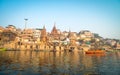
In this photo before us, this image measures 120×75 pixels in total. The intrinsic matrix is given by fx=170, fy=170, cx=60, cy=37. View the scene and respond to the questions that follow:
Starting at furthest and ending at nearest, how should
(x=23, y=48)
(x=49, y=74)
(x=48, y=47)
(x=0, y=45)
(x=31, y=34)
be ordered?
(x=31, y=34)
(x=48, y=47)
(x=23, y=48)
(x=0, y=45)
(x=49, y=74)

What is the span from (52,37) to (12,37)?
4612 cm

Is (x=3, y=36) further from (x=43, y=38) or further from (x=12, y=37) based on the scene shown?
(x=43, y=38)

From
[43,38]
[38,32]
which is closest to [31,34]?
[38,32]

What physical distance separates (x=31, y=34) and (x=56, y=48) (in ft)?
141

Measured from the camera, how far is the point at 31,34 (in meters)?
181

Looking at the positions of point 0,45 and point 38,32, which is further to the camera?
point 38,32

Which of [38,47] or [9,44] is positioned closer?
[9,44]

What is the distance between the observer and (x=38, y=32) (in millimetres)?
191750

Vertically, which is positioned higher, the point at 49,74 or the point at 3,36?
the point at 3,36

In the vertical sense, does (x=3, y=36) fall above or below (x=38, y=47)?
above

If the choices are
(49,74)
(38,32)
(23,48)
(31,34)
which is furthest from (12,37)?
(49,74)

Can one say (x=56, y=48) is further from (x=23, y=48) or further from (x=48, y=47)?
(x=23, y=48)

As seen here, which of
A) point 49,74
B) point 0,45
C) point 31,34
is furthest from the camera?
point 31,34

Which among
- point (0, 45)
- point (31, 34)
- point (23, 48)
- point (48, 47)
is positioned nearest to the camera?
point (0, 45)
